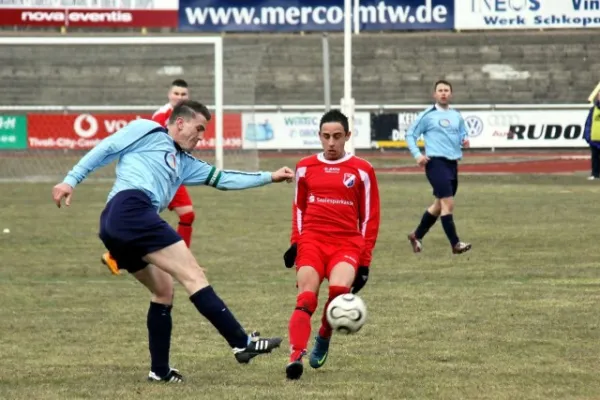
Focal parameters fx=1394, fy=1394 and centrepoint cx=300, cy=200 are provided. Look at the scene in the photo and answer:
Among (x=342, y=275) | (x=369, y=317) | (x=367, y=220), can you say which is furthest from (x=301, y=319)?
(x=369, y=317)

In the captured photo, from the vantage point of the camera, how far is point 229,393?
7.77 metres

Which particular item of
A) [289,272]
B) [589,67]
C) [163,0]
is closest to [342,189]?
[289,272]

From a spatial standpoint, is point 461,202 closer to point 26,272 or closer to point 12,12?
point 26,272

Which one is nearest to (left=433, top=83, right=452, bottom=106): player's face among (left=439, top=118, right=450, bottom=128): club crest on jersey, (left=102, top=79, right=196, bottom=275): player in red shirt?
(left=439, top=118, right=450, bottom=128): club crest on jersey

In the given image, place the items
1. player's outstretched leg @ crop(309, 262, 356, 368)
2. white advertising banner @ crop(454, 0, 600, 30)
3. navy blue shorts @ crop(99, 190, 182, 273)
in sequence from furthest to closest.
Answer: white advertising banner @ crop(454, 0, 600, 30), player's outstretched leg @ crop(309, 262, 356, 368), navy blue shorts @ crop(99, 190, 182, 273)

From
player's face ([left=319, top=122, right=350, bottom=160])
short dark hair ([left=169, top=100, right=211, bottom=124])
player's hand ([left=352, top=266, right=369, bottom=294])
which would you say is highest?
short dark hair ([left=169, top=100, right=211, bottom=124])

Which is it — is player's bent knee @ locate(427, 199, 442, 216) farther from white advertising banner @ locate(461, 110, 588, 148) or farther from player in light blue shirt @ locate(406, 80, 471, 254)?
white advertising banner @ locate(461, 110, 588, 148)

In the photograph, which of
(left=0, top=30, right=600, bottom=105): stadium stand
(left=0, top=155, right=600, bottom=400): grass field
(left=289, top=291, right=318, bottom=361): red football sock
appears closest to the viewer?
(left=0, top=155, right=600, bottom=400): grass field

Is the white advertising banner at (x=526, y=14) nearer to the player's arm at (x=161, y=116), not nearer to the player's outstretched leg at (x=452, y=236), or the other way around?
the player's outstretched leg at (x=452, y=236)

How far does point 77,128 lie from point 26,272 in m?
17.6

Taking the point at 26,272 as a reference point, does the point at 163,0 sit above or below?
above

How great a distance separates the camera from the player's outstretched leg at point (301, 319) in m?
8.19

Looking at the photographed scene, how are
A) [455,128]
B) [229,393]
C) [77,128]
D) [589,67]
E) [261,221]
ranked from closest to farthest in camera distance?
[229,393], [455,128], [261,221], [77,128], [589,67]

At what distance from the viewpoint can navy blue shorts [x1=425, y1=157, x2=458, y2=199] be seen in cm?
1653
